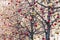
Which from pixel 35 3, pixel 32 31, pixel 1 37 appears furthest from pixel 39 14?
pixel 1 37

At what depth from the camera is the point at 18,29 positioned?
417 inches

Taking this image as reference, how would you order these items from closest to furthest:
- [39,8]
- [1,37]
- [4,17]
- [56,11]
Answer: [56,11], [39,8], [4,17], [1,37]

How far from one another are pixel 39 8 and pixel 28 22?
2.42 metres

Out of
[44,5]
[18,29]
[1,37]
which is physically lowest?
[1,37]

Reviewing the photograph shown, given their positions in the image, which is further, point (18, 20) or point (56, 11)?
point (18, 20)

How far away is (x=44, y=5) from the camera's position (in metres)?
7.21

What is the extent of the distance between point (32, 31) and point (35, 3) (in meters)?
2.63

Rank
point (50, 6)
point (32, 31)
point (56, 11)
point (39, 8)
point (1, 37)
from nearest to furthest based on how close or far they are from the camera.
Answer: point (50, 6), point (56, 11), point (39, 8), point (32, 31), point (1, 37)

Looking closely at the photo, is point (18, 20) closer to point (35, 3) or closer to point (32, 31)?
point (32, 31)

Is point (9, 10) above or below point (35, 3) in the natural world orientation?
below

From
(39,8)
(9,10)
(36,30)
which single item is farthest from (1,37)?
(39,8)

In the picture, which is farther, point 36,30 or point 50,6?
point 36,30

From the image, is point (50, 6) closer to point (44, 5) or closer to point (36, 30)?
point (44, 5)

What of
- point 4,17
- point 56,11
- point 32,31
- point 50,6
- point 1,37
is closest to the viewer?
point 50,6
